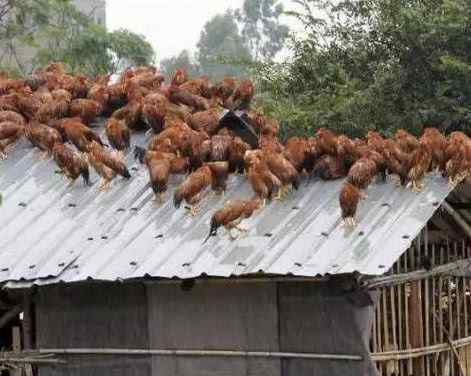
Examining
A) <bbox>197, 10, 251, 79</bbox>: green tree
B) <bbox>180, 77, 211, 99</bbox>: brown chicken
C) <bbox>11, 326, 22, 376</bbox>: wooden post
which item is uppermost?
<bbox>197, 10, 251, 79</bbox>: green tree

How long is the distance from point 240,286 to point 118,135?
232cm

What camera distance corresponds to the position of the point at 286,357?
701 centimetres

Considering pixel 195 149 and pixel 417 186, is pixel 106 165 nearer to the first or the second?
pixel 195 149

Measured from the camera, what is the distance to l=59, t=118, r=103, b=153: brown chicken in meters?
8.83

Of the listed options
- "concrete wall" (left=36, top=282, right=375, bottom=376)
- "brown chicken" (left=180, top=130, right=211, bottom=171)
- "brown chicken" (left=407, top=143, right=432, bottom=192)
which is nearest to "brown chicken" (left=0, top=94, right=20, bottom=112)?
"brown chicken" (left=180, top=130, right=211, bottom=171)

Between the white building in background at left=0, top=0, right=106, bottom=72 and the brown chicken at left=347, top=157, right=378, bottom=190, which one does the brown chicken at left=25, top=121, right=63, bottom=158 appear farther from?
the white building in background at left=0, top=0, right=106, bottom=72

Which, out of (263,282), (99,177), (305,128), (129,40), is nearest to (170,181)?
(99,177)

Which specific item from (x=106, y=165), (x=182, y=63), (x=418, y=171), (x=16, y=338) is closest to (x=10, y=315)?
(x=16, y=338)

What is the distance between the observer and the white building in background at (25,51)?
30203mm

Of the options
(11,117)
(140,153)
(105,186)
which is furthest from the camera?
(11,117)

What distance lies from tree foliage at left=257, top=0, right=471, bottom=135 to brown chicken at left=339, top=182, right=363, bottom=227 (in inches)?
331

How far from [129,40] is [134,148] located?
20175mm

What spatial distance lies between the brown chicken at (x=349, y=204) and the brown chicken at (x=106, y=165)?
2.12 metres

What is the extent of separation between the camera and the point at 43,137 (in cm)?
898
